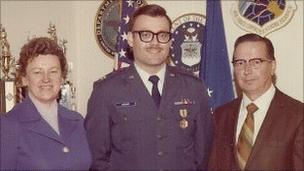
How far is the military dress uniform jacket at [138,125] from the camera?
102 inches

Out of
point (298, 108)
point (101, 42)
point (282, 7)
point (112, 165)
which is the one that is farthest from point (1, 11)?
point (298, 108)

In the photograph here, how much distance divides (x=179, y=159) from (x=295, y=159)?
0.65m

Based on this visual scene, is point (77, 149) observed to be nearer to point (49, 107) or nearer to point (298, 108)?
point (49, 107)

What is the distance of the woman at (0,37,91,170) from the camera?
2.35 m

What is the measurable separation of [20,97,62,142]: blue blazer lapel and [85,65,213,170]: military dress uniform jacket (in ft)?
0.89

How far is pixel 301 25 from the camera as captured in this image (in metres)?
4.48

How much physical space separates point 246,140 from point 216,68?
1790 mm

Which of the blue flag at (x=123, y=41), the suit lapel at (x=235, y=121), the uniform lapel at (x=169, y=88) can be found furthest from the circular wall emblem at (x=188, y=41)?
the uniform lapel at (x=169, y=88)

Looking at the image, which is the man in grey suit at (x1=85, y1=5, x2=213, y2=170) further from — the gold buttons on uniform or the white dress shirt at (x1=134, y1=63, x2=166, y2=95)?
the gold buttons on uniform

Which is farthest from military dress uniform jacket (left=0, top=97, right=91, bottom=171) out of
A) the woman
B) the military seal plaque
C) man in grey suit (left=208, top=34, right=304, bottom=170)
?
the military seal plaque

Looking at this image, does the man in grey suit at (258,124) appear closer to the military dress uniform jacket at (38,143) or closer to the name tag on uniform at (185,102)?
the name tag on uniform at (185,102)

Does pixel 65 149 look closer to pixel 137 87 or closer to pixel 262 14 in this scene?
pixel 137 87

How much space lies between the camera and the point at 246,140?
2.66 m

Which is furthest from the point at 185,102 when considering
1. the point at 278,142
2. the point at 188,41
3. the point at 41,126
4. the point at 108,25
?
the point at 108,25
